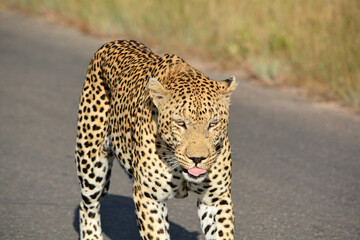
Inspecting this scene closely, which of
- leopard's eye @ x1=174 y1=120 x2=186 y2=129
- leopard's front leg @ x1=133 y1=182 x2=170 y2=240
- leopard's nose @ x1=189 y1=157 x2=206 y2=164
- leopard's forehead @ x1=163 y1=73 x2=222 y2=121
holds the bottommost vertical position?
leopard's front leg @ x1=133 y1=182 x2=170 y2=240

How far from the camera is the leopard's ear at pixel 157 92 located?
14.1 feet

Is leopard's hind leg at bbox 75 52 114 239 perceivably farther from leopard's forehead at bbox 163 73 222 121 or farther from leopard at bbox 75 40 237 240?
leopard's forehead at bbox 163 73 222 121

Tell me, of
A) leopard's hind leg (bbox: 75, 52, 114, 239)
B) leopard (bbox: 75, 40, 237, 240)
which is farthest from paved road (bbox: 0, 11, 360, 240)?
leopard (bbox: 75, 40, 237, 240)

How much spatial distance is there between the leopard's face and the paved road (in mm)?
1550

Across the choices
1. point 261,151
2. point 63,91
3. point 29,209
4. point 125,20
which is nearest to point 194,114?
point 29,209

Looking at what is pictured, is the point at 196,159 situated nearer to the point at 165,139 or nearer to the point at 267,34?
the point at 165,139

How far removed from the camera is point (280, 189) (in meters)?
6.76

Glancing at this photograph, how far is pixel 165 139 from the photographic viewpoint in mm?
4316

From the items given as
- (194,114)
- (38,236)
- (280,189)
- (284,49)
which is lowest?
(38,236)

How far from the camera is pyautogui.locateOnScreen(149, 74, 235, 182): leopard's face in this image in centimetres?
417

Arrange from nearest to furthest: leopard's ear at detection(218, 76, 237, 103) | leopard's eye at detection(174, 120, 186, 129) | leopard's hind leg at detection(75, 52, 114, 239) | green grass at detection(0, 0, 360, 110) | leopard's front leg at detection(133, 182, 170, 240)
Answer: leopard's eye at detection(174, 120, 186, 129) < leopard's ear at detection(218, 76, 237, 103) < leopard's front leg at detection(133, 182, 170, 240) < leopard's hind leg at detection(75, 52, 114, 239) < green grass at detection(0, 0, 360, 110)

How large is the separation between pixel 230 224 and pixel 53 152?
369 centimetres

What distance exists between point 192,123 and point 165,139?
0.63 ft

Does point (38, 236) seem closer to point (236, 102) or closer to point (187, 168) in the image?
point (187, 168)
